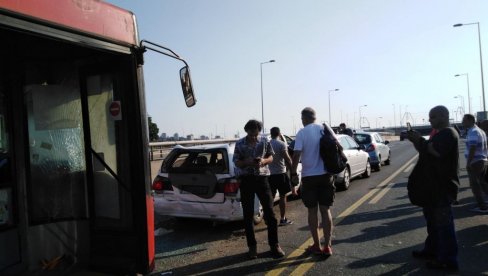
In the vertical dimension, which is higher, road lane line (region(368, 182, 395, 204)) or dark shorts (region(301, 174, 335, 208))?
dark shorts (region(301, 174, 335, 208))

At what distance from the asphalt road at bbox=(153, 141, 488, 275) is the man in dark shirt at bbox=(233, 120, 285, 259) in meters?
0.24

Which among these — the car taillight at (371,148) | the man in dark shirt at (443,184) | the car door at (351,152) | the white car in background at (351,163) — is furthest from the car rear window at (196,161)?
the car taillight at (371,148)

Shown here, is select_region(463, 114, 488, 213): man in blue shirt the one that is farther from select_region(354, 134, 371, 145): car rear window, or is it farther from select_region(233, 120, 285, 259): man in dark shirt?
select_region(354, 134, 371, 145): car rear window

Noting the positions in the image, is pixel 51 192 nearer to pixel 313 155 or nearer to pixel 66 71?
pixel 66 71

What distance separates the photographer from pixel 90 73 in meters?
4.39

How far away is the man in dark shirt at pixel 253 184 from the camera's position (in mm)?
5879

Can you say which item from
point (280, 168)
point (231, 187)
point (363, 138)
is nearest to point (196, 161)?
point (231, 187)

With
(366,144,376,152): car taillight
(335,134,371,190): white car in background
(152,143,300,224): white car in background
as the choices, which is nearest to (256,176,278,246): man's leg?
(152,143,300,224): white car in background

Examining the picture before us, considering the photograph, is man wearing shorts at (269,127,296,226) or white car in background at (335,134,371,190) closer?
man wearing shorts at (269,127,296,226)

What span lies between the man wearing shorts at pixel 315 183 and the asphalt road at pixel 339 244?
1.16 ft

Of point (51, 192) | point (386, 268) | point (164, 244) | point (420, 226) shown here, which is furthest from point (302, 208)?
point (51, 192)

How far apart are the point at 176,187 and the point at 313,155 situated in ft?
9.05

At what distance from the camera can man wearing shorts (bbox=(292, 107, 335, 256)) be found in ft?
19.0

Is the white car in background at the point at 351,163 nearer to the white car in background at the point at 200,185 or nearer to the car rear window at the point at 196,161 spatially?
the white car in background at the point at 200,185
